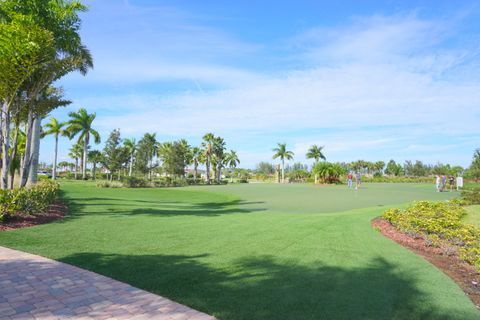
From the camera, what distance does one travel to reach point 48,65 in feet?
42.1

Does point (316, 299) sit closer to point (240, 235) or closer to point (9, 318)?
point (9, 318)

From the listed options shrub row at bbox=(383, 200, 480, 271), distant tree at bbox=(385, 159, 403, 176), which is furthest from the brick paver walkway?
distant tree at bbox=(385, 159, 403, 176)

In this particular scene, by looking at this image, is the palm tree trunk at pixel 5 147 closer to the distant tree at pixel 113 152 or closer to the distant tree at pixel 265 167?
the distant tree at pixel 113 152

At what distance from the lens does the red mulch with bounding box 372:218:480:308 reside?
5.83 meters

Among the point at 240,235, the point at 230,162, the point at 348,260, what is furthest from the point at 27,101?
the point at 230,162

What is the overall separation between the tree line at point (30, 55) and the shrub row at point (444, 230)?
42.9ft

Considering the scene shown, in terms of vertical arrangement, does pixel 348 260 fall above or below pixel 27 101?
below

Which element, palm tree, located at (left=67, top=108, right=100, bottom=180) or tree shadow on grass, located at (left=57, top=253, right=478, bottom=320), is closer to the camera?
tree shadow on grass, located at (left=57, top=253, right=478, bottom=320)

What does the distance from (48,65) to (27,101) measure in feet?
5.48

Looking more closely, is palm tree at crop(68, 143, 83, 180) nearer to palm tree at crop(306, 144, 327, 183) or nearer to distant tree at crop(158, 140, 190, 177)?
distant tree at crop(158, 140, 190, 177)

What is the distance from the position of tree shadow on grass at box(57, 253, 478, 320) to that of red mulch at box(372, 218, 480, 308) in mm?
932

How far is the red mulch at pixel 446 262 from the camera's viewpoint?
5.83 metres

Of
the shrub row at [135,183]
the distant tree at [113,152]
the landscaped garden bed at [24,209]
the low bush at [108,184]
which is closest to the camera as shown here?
the landscaped garden bed at [24,209]

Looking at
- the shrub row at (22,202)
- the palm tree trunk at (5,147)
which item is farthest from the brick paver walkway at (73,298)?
the palm tree trunk at (5,147)
